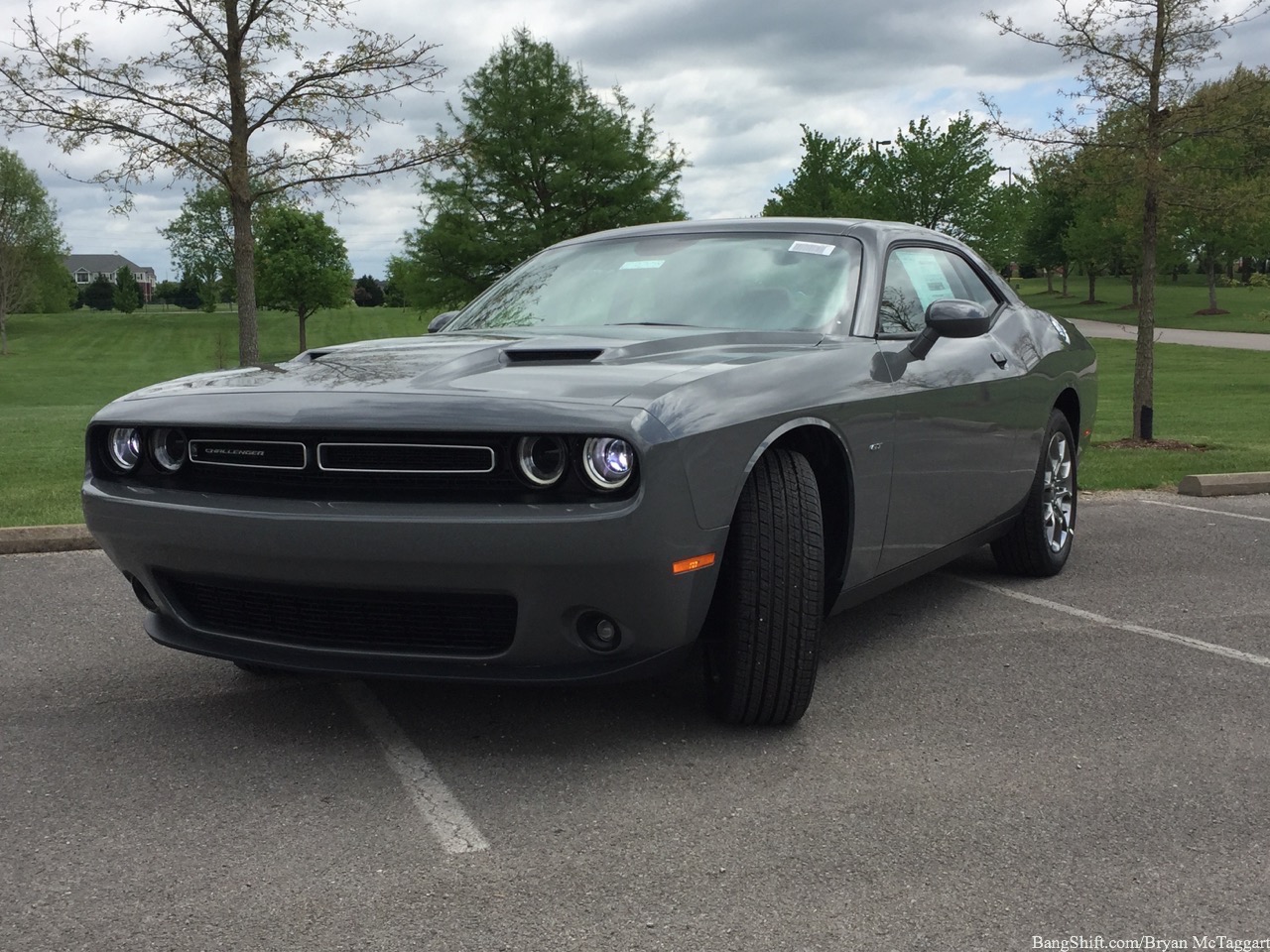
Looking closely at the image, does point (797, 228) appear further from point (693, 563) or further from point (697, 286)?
point (693, 563)

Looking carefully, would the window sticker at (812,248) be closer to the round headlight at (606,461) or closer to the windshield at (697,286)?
the windshield at (697,286)

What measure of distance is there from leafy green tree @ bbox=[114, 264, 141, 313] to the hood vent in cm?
11427

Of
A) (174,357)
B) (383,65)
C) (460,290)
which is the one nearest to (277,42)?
(383,65)

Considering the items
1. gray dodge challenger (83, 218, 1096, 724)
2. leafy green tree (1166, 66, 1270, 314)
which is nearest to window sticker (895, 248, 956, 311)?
gray dodge challenger (83, 218, 1096, 724)

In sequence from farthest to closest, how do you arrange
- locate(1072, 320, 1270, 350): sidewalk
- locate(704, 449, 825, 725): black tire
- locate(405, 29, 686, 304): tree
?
locate(1072, 320, 1270, 350): sidewalk
locate(405, 29, 686, 304): tree
locate(704, 449, 825, 725): black tire

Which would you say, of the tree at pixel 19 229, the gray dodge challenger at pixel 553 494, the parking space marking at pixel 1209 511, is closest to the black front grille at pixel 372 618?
the gray dodge challenger at pixel 553 494

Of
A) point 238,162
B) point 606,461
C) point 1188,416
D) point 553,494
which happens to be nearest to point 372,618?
point 553,494

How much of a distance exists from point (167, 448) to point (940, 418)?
2.42 meters

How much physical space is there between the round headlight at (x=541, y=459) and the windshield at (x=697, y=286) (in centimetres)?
126

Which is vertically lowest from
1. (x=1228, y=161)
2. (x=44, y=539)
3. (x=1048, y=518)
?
(x=44, y=539)

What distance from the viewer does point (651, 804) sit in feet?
9.88

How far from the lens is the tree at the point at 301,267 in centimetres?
5725

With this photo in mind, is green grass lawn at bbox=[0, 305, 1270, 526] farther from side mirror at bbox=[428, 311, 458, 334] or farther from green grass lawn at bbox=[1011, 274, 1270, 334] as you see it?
green grass lawn at bbox=[1011, 274, 1270, 334]

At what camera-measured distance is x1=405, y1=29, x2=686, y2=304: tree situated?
115ft
